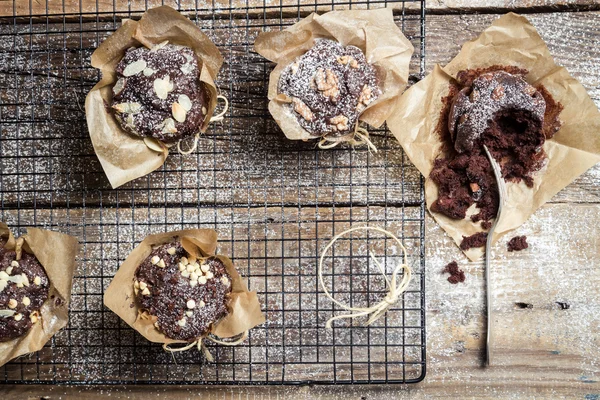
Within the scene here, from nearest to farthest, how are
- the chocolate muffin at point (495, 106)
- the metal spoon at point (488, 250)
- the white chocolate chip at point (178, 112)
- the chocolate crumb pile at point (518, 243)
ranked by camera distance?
1. the white chocolate chip at point (178, 112)
2. the chocolate muffin at point (495, 106)
3. the metal spoon at point (488, 250)
4. the chocolate crumb pile at point (518, 243)

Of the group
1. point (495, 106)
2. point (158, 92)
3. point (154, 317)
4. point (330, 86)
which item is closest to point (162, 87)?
point (158, 92)

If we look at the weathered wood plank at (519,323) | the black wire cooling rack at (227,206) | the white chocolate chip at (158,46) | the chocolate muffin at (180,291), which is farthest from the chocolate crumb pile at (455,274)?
the white chocolate chip at (158,46)

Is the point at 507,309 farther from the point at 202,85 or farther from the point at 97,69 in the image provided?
the point at 97,69

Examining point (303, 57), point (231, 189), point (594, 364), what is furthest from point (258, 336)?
point (594, 364)

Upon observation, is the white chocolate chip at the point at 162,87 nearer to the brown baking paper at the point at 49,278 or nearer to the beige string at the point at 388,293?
the brown baking paper at the point at 49,278

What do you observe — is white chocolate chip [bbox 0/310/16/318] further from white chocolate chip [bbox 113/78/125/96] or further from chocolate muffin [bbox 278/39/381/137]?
chocolate muffin [bbox 278/39/381/137]

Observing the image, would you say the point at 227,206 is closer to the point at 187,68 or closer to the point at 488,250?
the point at 187,68

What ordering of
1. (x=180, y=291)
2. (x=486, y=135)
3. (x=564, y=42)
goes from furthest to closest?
(x=564, y=42) < (x=486, y=135) < (x=180, y=291)
